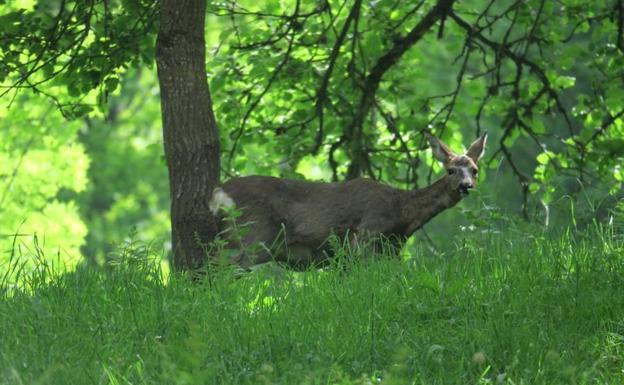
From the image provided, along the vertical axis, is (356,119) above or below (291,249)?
above

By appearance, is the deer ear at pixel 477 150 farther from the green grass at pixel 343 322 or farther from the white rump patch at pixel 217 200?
the green grass at pixel 343 322

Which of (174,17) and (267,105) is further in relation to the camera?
(267,105)

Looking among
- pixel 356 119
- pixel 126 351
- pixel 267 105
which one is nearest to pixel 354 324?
pixel 126 351

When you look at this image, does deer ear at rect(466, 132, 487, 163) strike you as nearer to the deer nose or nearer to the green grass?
the deer nose

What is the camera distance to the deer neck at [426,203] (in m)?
10.5

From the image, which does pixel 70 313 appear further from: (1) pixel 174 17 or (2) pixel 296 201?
(2) pixel 296 201

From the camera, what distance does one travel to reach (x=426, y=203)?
10.5m

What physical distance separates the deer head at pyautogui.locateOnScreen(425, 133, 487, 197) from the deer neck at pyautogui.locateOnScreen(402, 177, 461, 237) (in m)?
0.08

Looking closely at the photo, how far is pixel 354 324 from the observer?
582 centimetres

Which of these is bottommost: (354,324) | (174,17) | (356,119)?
(354,324)

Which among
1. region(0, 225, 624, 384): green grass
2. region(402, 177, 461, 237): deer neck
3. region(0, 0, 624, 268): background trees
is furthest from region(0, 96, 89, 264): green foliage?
region(0, 225, 624, 384): green grass

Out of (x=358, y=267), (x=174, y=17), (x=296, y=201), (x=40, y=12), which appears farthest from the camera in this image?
(x=296, y=201)

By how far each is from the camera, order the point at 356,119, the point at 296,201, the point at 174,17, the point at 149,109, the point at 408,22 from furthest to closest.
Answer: the point at 149,109 < the point at 408,22 < the point at 356,119 < the point at 296,201 < the point at 174,17

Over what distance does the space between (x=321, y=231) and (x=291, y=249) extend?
0.95 ft
